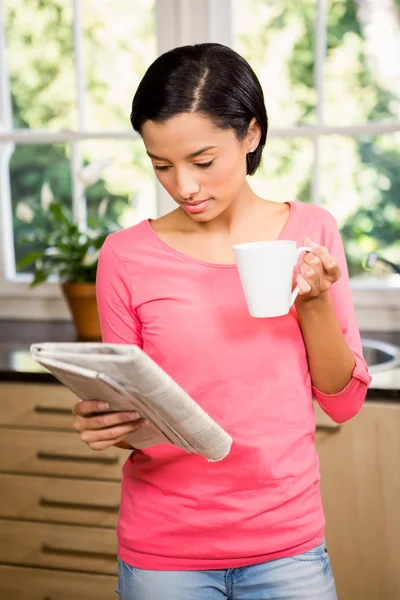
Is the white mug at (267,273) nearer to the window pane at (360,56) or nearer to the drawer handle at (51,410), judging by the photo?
the drawer handle at (51,410)

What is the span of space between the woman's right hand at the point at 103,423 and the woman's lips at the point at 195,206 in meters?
0.28

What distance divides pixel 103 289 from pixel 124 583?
0.42 metres

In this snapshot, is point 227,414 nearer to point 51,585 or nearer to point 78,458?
point 78,458

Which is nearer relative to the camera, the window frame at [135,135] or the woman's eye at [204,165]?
the woman's eye at [204,165]

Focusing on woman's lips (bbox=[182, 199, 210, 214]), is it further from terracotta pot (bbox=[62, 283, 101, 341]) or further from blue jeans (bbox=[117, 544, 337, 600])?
terracotta pot (bbox=[62, 283, 101, 341])

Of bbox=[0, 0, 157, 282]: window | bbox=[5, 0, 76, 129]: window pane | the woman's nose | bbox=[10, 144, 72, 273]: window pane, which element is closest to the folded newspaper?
the woman's nose

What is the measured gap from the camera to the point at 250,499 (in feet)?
3.87

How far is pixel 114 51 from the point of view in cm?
323

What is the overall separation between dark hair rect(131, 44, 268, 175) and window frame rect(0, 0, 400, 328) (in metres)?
1.32

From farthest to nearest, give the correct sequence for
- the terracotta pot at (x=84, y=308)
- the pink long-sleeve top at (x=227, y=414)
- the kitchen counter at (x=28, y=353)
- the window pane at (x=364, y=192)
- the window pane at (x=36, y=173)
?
1. the window pane at (x=36, y=173)
2. the window pane at (x=364, y=192)
3. the terracotta pot at (x=84, y=308)
4. the kitchen counter at (x=28, y=353)
5. the pink long-sleeve top at (x=227, y=414)

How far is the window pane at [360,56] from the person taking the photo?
8.62 ft

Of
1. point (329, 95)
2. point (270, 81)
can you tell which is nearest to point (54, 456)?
point (270, 81)

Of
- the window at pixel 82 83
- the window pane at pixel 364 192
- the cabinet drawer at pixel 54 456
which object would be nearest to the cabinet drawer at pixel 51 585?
the cabinet drawer at pixel 54 456

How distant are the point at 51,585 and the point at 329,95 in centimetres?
236
